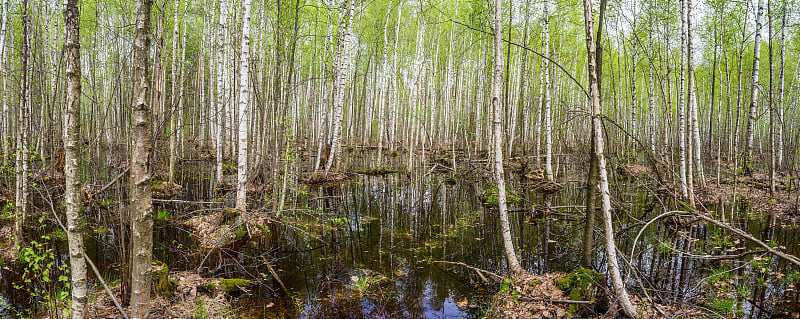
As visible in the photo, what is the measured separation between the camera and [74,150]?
208 centimetres

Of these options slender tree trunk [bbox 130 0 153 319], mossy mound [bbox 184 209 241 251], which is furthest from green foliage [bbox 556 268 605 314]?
mossy mound [bbox 184 209 241 251]

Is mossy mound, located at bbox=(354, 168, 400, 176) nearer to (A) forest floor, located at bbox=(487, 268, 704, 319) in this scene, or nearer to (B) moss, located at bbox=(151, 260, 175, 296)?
(B) moss, located at bbox=(151, 260, 175, 296)

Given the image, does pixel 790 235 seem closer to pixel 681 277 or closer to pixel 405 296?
pixel 681 277

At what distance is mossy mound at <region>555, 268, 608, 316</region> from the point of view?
384cm

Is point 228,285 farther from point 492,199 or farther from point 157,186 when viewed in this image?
point 492,199

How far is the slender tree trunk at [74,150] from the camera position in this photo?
1.96 m

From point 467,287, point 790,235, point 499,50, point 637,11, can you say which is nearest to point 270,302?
point 467,287

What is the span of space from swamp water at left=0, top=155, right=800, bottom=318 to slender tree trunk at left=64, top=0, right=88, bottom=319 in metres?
2.13

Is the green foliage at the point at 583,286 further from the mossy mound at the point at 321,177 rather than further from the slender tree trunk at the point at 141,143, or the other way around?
the mossy mound at the point at 321,177

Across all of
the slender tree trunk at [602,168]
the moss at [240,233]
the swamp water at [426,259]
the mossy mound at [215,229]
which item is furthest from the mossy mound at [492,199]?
the slender tree trunk at [602,168]

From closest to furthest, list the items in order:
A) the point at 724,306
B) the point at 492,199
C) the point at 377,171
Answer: the point at 724,306 → the point at 492,199 → the point at 377,171

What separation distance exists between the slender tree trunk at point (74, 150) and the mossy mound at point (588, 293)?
4.12 m

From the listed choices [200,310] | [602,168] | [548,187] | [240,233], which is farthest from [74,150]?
[548,187]

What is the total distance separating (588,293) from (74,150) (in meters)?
4.44
